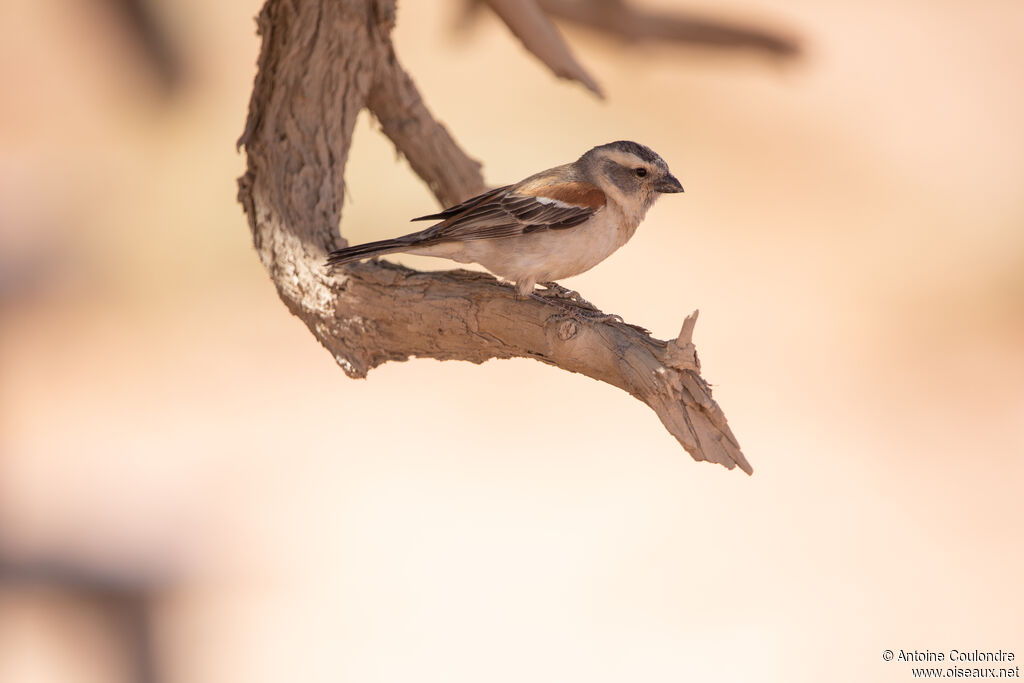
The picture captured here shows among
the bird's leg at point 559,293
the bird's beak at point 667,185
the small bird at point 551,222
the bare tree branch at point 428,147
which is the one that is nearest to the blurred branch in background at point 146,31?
the bare tree branch at point 428,147

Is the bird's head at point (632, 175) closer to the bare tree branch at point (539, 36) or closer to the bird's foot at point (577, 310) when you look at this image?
the bird's foot at point (577, 310)

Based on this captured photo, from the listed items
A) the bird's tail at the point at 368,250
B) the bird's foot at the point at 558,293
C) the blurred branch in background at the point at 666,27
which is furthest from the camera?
the blurred branch in background at the point at 666,27

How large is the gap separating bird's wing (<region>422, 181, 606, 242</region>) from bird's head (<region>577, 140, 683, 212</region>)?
0.29 feet

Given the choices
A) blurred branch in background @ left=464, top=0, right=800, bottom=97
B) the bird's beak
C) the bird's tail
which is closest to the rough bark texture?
the bird's tail

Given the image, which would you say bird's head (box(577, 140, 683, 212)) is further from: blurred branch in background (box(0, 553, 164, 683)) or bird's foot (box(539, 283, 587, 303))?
blurred branch in background (box(0, 553, 164, 683))

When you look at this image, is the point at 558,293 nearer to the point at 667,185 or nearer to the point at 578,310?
the point at 578,310

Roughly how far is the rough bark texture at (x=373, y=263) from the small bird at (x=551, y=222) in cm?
13

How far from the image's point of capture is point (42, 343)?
11.1 metres

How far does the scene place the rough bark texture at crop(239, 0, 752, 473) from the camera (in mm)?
3561

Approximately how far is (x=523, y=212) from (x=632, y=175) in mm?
507

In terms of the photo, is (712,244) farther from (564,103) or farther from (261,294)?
(261,294)

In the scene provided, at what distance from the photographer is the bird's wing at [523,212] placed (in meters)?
4.34

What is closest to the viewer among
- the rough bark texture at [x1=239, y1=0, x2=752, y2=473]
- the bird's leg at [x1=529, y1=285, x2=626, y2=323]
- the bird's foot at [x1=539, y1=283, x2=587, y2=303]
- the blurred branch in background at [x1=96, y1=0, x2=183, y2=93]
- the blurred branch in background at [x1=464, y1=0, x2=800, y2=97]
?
the rough bark texture at [x1=239, y1=0, x2=752, y2=473]

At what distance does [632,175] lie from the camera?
4477 millimetres
